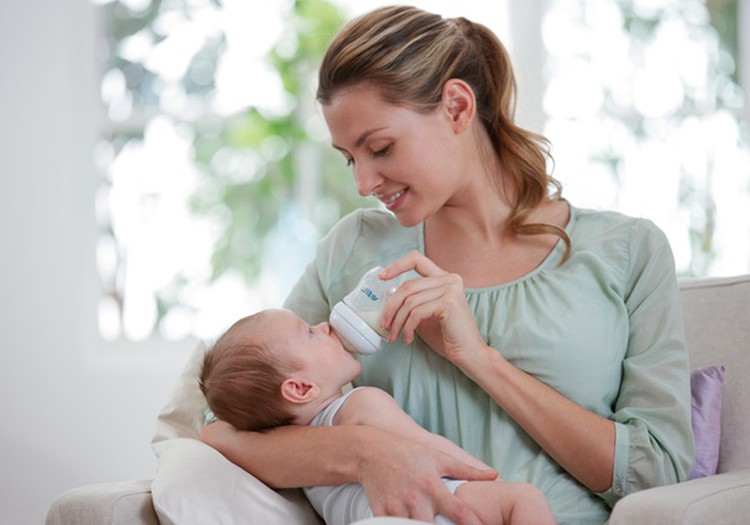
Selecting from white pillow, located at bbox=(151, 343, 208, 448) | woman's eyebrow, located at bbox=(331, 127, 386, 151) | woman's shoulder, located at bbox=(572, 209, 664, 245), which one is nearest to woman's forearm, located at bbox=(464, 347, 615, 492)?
woman's shoulder, located at bbox=(572, 209, 664, 245)

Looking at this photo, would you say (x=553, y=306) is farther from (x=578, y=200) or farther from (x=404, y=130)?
(x=578, y=200)

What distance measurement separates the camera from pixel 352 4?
12.9 feet

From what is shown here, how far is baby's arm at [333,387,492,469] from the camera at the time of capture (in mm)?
1624

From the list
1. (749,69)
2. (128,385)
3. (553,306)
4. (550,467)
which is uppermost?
(749,69)

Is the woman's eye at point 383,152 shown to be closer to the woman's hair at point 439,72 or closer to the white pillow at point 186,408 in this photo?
the woman's hair at point 439,72

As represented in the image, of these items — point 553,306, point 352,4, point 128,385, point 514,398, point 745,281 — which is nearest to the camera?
point 514,398

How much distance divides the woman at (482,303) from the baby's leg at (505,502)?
0.04 meters

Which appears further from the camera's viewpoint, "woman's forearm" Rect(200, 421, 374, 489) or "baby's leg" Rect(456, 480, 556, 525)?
"woman's forearm" Rect(200, 421, 374, 489)

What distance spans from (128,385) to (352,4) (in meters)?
1.75

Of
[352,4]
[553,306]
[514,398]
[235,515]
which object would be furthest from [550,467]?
[352,4]

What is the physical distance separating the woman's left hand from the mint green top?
114mm

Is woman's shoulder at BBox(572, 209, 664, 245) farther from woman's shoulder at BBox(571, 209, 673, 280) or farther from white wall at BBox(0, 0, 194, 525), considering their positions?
white wall at BBox(0, 0, 194, 525)

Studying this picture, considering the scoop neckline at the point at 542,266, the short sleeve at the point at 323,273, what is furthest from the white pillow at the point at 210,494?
the scoop neckline at the point at 542,266

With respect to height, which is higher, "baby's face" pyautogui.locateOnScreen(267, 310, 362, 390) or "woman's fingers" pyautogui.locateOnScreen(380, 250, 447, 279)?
"woman's fingers" pyautogui.locateOnScreen(380, 250, 447, 279)
